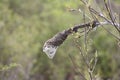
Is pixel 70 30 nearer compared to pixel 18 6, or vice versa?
pixel 70 30

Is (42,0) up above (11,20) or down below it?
above

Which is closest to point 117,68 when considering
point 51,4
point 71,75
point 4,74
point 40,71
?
point 71,75

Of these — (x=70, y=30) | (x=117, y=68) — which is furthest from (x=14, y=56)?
(x=70, y=30)

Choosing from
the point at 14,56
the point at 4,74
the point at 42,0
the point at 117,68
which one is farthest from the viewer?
the point at 42,0

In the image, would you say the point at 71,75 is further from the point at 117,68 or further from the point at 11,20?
the point at 11,20

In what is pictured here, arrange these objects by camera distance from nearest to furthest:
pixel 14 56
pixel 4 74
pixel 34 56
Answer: pixel 4 74 < pixel 14 56 < pixel 34 56

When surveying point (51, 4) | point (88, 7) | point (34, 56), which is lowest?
point (88, 7)
